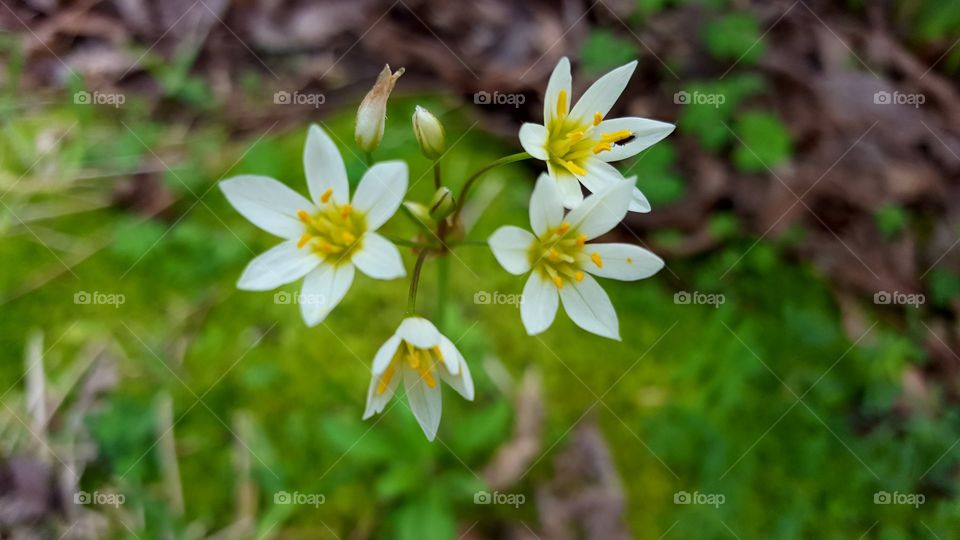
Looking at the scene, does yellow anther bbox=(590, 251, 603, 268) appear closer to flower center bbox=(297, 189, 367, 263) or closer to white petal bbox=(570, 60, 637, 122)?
white petal bbox=(570, 60, 637, 122)

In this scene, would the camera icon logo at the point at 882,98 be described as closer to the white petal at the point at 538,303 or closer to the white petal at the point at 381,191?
the white petal at the point at 538,303

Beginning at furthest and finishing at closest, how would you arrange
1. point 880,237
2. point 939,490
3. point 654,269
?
1. point 880,237
2. point 939,490
3. point 654,269

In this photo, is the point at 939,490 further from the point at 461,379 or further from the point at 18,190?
the point at 18,190

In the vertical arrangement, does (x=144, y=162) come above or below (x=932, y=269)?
above

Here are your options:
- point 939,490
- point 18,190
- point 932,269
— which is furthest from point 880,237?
point 18,190

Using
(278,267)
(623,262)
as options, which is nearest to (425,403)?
(278,267)

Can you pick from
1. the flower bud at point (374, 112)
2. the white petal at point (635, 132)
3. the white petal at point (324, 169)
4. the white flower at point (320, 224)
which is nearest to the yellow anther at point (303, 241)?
the white flower at point (320, 224)
